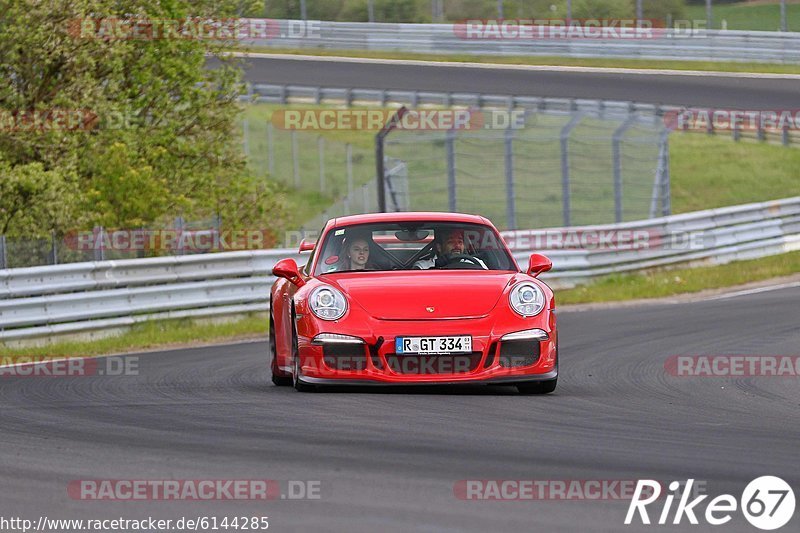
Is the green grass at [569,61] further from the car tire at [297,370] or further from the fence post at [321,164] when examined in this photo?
the car tire at [297,370]

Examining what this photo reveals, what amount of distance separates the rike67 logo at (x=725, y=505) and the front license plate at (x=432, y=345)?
3.25 meters

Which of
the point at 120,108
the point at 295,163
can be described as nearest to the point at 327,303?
the point at 120,108

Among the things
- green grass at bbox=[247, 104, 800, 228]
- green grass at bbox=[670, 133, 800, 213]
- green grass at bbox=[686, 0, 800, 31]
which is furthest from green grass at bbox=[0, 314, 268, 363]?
green grass at bbox=[686, 0, 800, 31]

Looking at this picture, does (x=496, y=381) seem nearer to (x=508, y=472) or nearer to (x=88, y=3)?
(x=508, y=472)

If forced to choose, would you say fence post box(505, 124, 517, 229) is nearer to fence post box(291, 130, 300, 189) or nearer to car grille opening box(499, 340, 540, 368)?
car grille opening box(499, 340, 540, 368)

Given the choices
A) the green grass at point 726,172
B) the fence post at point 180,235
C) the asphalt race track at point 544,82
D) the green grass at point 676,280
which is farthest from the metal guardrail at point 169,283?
the asphalt race track at point 544,82

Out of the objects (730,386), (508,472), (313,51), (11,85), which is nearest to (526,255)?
(11,85)

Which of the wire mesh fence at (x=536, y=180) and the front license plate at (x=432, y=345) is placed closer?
the front license plate at (x=432, y=345)

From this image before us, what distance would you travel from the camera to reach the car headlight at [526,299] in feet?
31.5

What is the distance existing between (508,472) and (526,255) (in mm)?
15187

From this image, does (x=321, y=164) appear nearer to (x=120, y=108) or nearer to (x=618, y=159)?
(x=618, y=159)

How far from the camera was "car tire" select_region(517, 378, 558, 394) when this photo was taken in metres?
9.73

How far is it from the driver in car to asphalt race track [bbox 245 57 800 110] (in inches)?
1056

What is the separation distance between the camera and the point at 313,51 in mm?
46438
